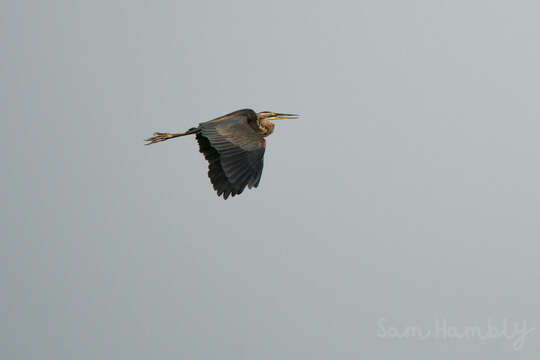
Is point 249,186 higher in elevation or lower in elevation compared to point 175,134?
lower

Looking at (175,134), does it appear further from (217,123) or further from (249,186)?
(249,186)

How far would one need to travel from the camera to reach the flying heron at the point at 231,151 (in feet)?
65.3

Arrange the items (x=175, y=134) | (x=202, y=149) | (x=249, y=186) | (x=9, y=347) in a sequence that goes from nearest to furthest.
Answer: (x=249, y=186) → (x=202, y=149) → (x=175, y=134) → (x=9, y=347)

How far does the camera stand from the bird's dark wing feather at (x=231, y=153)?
1989cm

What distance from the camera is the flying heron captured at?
19906 mm

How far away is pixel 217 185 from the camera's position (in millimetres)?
20219

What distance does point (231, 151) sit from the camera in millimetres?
20328

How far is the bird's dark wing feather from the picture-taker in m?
19.9

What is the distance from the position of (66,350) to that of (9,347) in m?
9.58

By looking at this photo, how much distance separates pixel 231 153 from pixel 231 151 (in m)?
0.06

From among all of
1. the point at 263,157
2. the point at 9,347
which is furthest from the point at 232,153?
the point at 9,347

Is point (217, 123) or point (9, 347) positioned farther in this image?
point (9, 347)

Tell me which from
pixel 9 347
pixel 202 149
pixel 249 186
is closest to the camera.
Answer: pixel 249 186

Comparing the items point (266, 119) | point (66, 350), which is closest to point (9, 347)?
point (66, 350)
